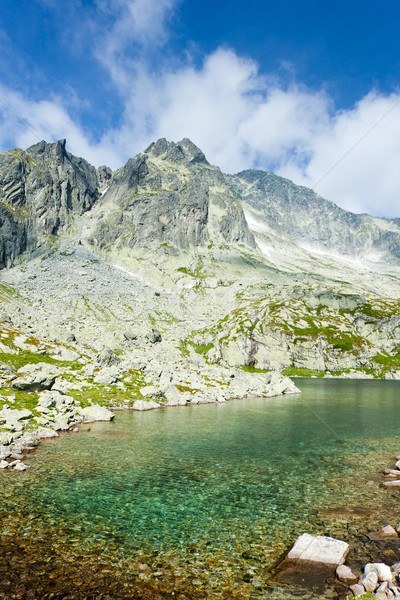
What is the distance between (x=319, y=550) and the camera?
14602mm

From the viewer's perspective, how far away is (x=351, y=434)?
4153 centimetres

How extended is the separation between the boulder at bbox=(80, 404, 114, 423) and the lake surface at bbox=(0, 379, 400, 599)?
146 inches

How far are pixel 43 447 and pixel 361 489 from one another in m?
27.0

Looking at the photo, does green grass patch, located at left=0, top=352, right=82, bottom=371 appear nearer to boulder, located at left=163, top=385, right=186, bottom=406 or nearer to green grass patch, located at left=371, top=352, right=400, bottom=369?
boulder, located at left=163, top=385, right=186, bottom=406

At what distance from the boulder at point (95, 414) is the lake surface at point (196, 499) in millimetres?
3704

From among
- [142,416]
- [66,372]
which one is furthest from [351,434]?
[66,372]

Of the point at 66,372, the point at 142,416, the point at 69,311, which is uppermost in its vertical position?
the point at 69,311

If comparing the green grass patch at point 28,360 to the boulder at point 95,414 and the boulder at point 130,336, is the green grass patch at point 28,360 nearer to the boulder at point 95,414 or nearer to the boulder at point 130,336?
the boulder at point 95,414

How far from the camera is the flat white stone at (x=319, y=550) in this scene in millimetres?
14073

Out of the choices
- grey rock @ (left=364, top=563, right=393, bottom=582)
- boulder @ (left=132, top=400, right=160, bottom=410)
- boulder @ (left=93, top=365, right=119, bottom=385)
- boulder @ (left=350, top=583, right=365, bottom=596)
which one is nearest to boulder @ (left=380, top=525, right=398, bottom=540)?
grey rock @ (left=364, top=563, right=393, bottom=582)

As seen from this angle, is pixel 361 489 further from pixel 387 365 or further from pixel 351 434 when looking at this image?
pixel 387 365

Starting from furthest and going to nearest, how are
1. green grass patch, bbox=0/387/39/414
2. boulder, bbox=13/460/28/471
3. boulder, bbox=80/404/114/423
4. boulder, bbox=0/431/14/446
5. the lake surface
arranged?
boulder, bbox=80/404/114/423 → green grass patch, bbox=0/387/39/414 → boulder, bbox=0/431/14/446 → boulder, bbox=13/460/28/471 → the lake surface

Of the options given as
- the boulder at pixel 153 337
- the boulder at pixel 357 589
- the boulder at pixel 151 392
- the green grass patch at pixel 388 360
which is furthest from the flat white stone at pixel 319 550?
the green grass patch at pixel 388 360

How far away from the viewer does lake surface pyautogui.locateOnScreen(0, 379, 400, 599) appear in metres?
14.2
